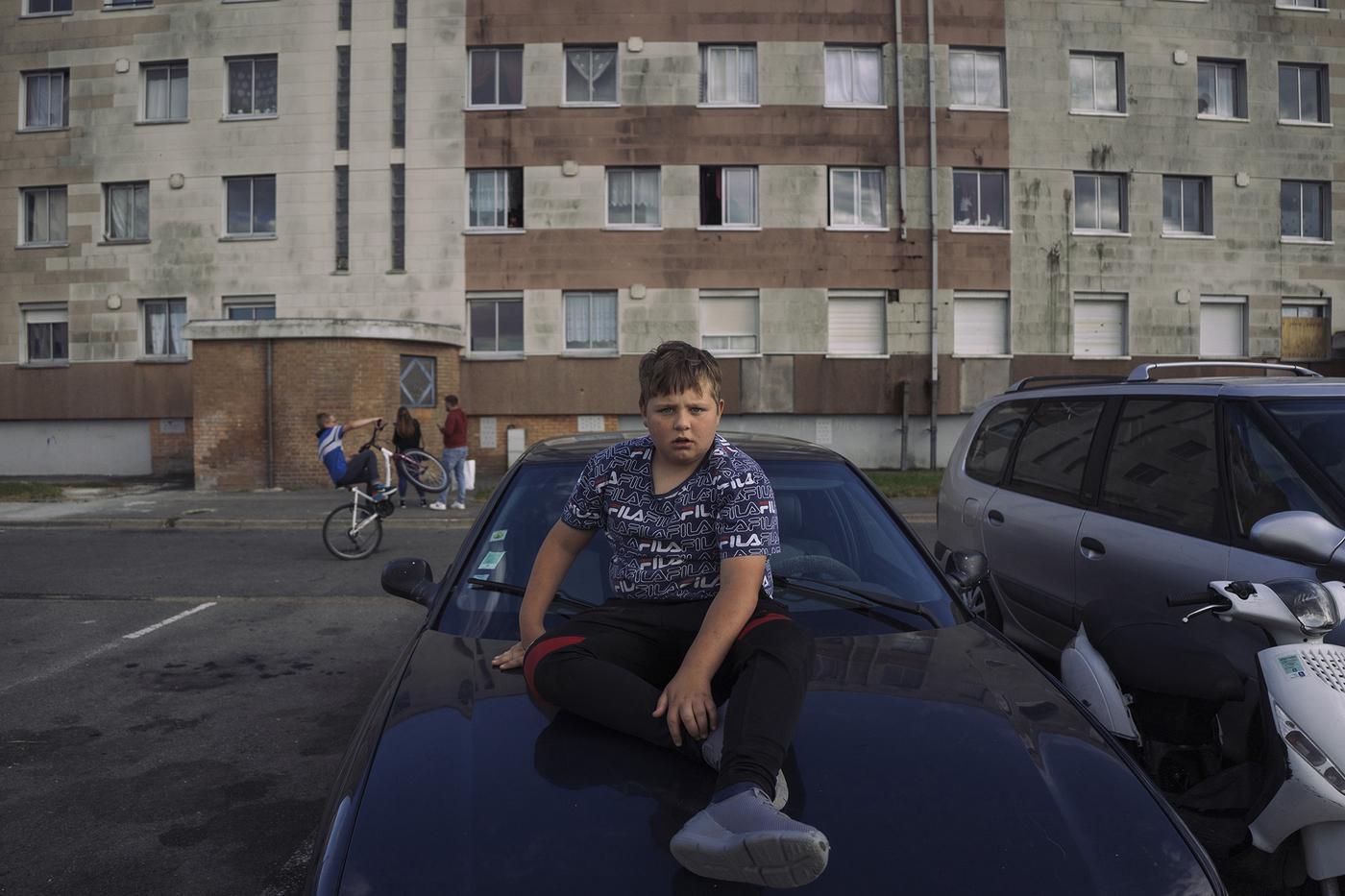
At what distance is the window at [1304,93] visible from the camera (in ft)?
87.0

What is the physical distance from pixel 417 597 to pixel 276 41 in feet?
88.2

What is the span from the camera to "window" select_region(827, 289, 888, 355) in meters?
25.2

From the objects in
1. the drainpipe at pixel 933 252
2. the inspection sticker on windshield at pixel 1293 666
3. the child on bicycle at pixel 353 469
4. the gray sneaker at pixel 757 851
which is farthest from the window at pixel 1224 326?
the gray sneaker at pixel 757 851

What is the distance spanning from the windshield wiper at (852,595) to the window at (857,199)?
23.3 m

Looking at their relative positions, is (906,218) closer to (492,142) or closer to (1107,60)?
(1107,60)

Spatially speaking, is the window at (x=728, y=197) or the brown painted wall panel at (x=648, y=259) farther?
the window at (x=728, y=197)

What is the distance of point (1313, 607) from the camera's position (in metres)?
2.62

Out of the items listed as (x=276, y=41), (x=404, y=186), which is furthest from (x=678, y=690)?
(x=276, y=41)

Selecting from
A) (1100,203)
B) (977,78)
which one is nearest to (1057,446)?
(977,78)

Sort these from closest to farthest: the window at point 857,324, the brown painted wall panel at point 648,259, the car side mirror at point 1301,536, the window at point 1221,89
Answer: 1. the car side mirror at point 1301,536
2. the brown painted wall panel at point 648,259
3. the window at point 857,324
4. the window at point 1221,89

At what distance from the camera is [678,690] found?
6.95 feet

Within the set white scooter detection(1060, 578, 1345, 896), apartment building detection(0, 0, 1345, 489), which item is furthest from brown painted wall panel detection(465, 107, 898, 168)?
white scooter detection(1060, 578, 1345, 896)

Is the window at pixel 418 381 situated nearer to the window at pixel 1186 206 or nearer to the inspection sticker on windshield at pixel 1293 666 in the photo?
the window at pixel 1186 206

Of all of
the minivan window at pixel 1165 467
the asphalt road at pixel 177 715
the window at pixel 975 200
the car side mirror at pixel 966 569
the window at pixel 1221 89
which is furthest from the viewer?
the window at pixel 1221 89
